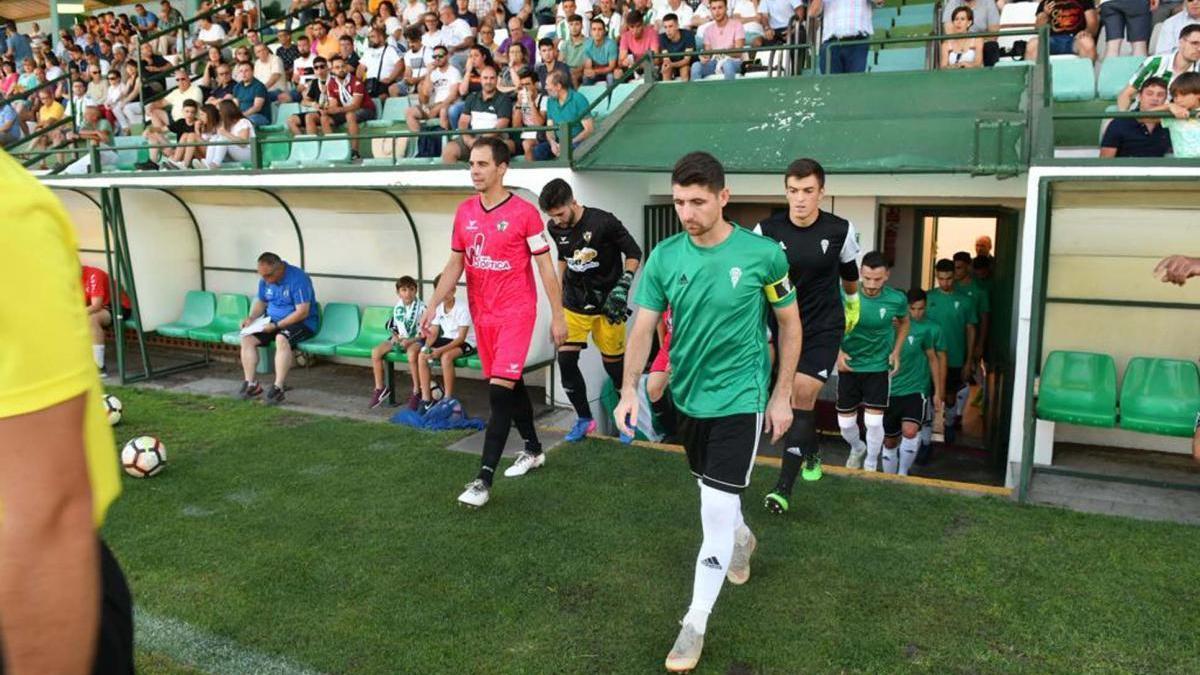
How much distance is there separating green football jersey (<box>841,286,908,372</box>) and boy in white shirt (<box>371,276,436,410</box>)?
4127 millimetres

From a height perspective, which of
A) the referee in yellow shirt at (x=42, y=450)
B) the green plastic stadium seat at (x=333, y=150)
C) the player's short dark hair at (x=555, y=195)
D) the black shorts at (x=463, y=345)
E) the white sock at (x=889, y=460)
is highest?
the green plastic stadium seat at (x=333, y=150)

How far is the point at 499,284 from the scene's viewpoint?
19.8 feet

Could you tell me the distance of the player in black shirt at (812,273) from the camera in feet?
16.8

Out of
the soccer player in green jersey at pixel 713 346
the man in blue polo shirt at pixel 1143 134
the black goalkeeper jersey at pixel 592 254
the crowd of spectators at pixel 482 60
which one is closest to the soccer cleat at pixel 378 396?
the crowd of spectators at pixel 482 60

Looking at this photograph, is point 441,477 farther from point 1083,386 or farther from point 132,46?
point 132,46

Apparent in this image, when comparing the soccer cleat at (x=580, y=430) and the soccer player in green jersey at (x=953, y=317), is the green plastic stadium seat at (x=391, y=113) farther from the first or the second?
the soccer player in green jersey at (x=953, y=317)

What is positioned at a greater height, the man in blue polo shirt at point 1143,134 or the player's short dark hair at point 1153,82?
the player's short dark hair at point 1153,82

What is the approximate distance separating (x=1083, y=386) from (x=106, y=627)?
7.00 metres

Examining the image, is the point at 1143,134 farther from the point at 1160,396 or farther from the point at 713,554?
the point at 713,554

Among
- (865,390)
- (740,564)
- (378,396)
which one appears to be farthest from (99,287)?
(740,564)

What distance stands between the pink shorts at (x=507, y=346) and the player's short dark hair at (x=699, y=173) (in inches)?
96.7

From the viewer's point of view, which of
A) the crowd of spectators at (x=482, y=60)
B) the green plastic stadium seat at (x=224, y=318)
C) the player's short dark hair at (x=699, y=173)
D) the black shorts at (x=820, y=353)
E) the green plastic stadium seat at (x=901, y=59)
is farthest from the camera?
the green plastic stadium seat at (x=901, y=59)

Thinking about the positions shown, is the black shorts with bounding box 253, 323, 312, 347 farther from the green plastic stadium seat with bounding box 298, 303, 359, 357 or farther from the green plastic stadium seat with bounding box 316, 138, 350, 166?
the green plastic stadium seat with bounding box 316, 138, 350, 166

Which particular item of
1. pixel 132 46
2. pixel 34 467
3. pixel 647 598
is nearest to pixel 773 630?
pixel 647 598
